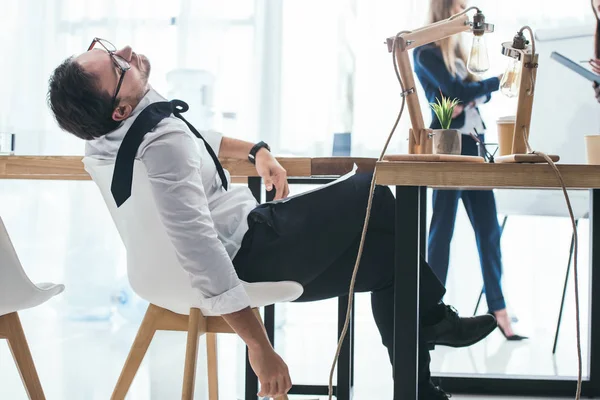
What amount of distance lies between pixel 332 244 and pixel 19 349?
2.31 feet

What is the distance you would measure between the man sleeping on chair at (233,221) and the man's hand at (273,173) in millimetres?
90

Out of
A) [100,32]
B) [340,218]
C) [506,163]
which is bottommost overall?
[340,218]

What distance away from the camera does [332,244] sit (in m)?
1.34

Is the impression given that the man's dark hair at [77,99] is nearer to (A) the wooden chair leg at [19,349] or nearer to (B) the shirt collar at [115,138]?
(B) the shirt collar at [115,138]

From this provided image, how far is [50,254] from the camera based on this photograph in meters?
3.61

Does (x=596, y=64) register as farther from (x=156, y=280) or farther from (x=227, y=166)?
(x=156, y=280)

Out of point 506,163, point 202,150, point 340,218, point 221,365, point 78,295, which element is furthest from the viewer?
point 78,295

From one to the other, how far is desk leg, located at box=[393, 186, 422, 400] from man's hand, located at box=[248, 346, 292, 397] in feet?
0.64

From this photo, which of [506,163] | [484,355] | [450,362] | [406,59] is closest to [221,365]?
[450,362]

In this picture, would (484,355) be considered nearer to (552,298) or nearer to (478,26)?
(552,298)

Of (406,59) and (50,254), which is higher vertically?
(406,59)

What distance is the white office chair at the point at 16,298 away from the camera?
1.31 meters

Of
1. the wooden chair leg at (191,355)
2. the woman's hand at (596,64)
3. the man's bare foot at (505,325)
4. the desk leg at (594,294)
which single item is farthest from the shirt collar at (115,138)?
the man's bare foot at (505,325)

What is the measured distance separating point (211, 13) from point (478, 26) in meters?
2.38
